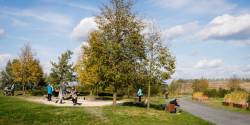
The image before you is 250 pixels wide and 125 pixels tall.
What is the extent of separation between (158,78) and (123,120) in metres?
9.28

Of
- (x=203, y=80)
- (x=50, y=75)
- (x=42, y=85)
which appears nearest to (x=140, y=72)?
(x=50, y=75)

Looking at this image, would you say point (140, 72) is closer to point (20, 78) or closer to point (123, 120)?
point (123, 120)

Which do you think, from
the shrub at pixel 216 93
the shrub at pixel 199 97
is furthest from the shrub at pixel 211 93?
the shrub at pixel 199 97

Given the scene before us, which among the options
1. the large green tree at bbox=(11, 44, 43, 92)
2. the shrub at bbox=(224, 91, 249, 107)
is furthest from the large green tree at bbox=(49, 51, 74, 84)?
the shrub at bbox=(224, 91, 249, 107)

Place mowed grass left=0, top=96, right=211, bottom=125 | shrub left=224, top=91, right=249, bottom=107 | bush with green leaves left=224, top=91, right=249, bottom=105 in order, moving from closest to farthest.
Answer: mowed grass left=0, top=96, right=211, bottom=125
shrub left=224, top=91, right=249, bottom=107
bush with green leaves left=224, top=91, right=249, bottom=105

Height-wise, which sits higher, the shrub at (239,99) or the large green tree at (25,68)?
the large green tree at (25,68)

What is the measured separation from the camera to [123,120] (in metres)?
22.0

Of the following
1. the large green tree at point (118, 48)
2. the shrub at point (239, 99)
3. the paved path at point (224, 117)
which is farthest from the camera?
the shrub at point (239, 99)

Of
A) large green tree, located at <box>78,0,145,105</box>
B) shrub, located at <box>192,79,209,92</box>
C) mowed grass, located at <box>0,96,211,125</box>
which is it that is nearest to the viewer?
mowed grass, located at <box>0,96,211,125</box>

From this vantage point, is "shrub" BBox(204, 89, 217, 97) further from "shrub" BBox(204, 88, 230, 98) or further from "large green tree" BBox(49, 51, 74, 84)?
"large green tree" BBox(49, 51, 74, 84)

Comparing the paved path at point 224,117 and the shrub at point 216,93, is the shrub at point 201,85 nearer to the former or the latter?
the shrub at point 216,93

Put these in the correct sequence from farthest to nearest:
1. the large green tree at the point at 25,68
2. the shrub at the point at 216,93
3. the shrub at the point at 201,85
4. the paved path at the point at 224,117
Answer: the shrub at the point at 201,85
the shrub at the point at 216,93
the large green tree at the point at 25,68
the paved path at the point at 224,117

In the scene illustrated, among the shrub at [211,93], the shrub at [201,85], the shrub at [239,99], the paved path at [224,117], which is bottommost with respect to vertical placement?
the paved path at [224,117]

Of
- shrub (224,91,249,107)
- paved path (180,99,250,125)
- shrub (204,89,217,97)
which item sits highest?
shrub (204,89,217,97)
